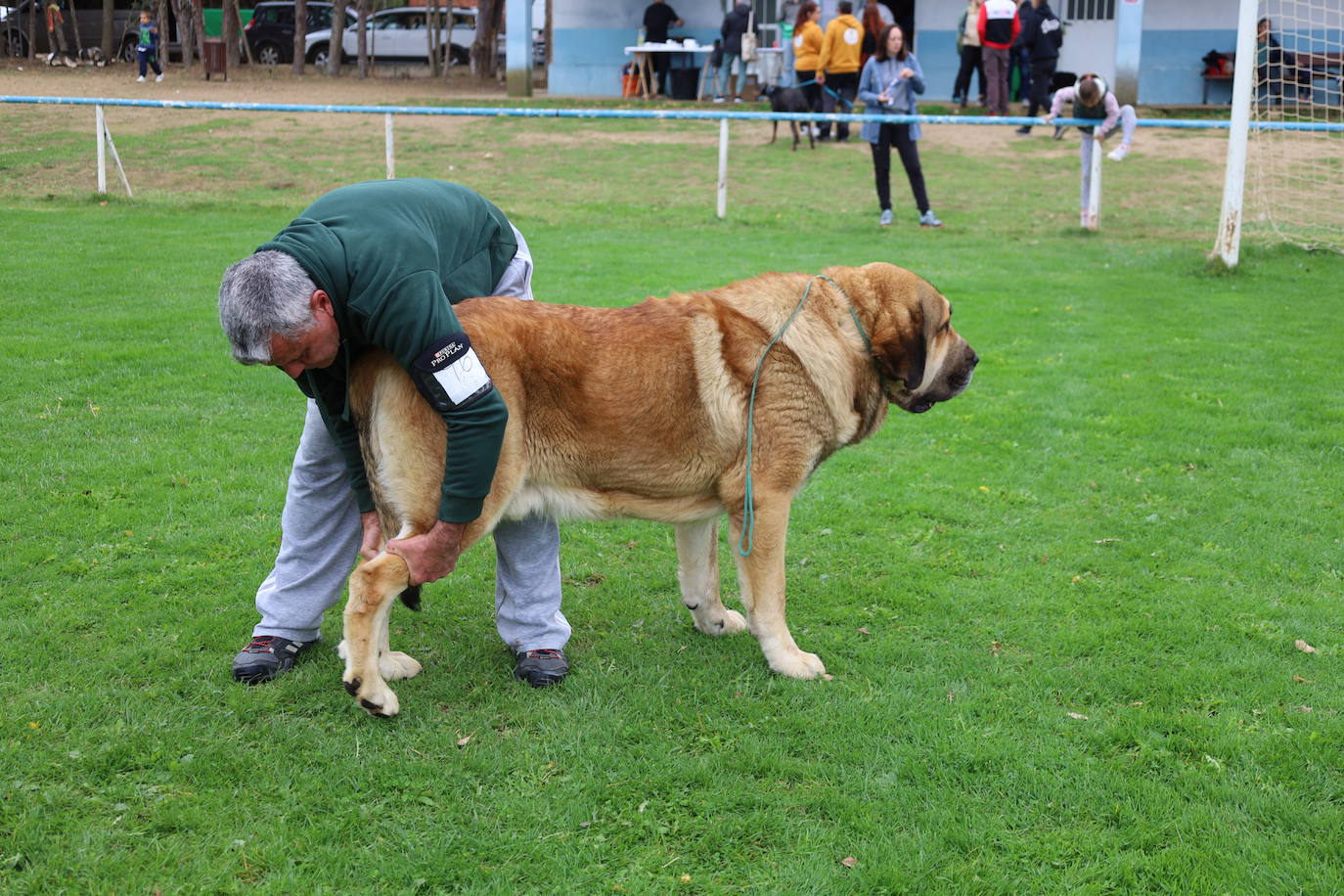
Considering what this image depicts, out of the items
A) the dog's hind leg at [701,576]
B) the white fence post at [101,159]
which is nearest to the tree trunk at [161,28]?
the white fence post at [101,159]

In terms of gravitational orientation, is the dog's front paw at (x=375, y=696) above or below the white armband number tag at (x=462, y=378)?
below

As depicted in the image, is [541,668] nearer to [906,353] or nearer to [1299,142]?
[906,353]

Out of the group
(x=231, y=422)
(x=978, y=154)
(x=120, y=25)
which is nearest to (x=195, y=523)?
(x=231, y=422)

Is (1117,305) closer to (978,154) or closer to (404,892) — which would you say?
(404,892)

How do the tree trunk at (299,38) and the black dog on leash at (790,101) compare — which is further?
the tree trunk at (299,38)

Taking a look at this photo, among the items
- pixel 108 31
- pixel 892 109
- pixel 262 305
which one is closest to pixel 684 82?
pixel 892 109

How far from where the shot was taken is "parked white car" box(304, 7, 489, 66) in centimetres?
3797

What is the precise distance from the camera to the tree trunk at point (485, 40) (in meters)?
34.6

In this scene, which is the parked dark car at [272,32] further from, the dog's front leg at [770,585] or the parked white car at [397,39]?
the dog's front leg at [770,585]

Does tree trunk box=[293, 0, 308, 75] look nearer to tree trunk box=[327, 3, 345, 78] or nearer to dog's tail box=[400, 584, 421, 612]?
tree trunk box=[327, 3, 345, 78]

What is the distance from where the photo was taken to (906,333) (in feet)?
14.0

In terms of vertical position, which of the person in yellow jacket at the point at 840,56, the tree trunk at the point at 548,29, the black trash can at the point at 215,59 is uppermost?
the tree trunk at the point at 548,29

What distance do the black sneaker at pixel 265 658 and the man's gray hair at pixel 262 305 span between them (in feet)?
4.59

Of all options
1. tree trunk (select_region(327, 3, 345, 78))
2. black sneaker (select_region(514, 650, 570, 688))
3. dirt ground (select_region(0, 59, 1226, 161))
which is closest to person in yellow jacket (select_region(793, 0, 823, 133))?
dirt ground (select_region(0, 59, 1226, 161))
